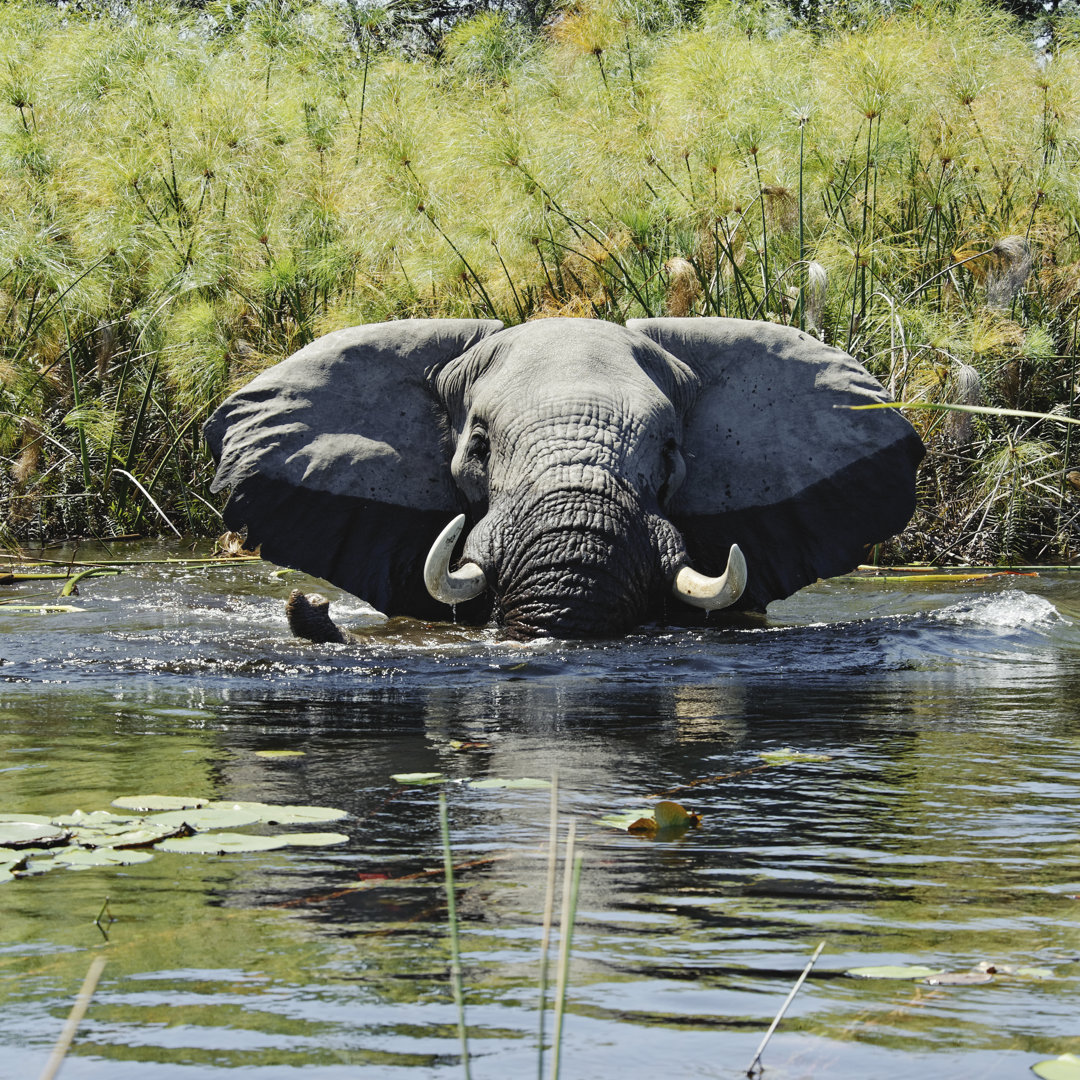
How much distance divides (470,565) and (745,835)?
3.55 m

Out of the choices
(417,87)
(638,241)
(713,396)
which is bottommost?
(713,396)

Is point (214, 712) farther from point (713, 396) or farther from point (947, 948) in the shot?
point (713, 396)

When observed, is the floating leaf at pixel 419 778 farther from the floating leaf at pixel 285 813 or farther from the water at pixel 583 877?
the floating leaf at pixel 285 813

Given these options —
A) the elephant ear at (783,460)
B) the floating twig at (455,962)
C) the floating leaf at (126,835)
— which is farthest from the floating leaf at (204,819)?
the elephant ear at (783,460)

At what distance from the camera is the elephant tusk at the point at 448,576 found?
6.27 meters

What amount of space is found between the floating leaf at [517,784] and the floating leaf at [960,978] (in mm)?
1401

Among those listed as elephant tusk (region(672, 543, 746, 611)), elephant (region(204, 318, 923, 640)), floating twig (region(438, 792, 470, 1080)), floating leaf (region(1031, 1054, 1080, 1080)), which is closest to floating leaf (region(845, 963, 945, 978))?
floating leaf (region(1031, 1054, 1080, 1080))

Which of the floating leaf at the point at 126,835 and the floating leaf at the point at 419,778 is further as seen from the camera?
the floating leaf at the point at 419,778

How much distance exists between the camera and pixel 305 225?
39.0ft

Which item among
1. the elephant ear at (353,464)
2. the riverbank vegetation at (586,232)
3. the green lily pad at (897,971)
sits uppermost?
the riverbank vegetation at (586,232)

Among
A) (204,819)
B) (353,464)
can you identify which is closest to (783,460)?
(353,464)

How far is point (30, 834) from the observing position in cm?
288

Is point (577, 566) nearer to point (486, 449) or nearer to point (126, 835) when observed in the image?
point (486, 449)

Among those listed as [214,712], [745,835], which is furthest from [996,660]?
[745,835]
